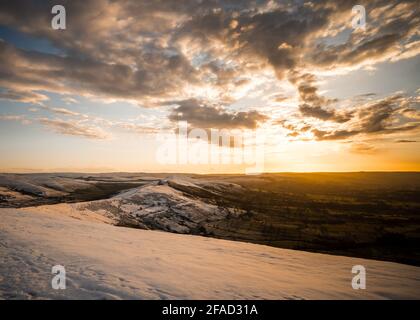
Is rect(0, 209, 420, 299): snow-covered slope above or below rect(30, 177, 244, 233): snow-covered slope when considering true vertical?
above

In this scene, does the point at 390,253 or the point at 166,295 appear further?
the point at 390,253

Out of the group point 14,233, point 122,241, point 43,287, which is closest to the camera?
point 43,287

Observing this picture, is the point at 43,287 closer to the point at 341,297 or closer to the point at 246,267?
the point at 246,267

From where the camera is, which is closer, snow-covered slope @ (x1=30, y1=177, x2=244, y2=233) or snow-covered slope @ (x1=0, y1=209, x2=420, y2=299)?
snow-covered slope @ (x1=0, y1=209, x2=420, y2=299)

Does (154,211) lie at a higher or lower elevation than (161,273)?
lower

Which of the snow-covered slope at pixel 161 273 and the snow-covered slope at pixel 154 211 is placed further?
the snow-covered slope at pixel 154 211

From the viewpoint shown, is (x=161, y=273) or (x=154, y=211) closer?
(x=161, y=273)

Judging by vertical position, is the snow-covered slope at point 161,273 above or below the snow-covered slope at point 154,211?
above
